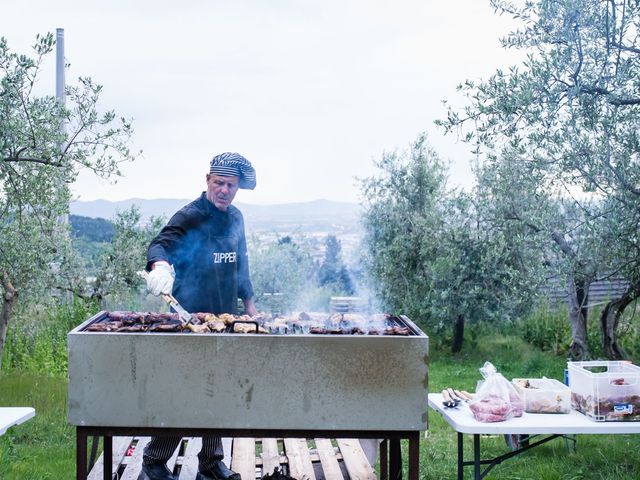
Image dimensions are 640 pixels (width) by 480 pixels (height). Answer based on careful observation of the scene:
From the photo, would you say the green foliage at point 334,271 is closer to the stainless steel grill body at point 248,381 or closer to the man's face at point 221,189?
the man's face at point 221,189

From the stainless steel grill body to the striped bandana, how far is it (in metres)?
1.23

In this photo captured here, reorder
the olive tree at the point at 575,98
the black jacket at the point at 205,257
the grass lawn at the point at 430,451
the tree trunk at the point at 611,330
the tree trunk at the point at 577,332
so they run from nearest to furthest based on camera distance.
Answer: the black jacket at the point at 205,257 < the olive tree at the point at 575,98 < the grass lawn at the point at 430,451 < the tree trunk at the point at 611,330 < the tree trunk at the point at 577,332

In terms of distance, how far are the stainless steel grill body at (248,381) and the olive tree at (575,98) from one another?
2.05 metres

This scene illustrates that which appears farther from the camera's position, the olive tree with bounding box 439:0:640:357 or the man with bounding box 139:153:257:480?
the olive tree with bounding box 439:0:640:357

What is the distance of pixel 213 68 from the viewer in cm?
451

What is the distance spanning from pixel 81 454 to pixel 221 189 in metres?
1.63

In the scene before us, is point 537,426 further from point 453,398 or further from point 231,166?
point 231,166

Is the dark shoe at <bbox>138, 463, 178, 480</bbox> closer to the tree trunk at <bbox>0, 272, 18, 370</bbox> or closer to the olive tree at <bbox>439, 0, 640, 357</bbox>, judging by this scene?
the tree trunk at <bbox>0, 272, 18, 370</bbox>

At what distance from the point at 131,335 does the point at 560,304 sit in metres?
7.39

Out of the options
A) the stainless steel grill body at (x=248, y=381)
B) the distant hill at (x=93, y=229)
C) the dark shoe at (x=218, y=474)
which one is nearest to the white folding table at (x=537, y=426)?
the stainless steel grill body at (x=248, y=381)

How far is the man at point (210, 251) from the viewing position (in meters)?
3.91

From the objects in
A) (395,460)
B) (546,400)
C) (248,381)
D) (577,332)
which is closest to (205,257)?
(248,381)

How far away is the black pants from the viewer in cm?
371

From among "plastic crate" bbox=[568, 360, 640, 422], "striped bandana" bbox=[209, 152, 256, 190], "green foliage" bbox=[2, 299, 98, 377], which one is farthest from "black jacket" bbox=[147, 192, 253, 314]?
"green foliage" bbox=[2, 299, 98, 377]
